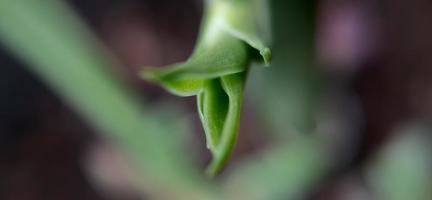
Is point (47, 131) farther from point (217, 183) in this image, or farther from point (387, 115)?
point (387, 115)

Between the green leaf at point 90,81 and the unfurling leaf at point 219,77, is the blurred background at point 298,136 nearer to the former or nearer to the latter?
the green leaf at point 90,81

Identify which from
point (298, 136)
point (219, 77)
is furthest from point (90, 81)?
point (219, 77)

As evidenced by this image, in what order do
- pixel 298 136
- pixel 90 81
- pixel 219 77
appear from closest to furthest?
pixel 219 77 < pixel 90 81 < pixel 298 136

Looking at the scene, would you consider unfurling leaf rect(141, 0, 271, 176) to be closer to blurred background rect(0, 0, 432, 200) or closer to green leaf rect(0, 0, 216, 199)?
green leaf rect(0, 0, 216, 199)

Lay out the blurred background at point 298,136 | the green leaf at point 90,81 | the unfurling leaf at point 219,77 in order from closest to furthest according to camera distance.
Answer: the unfurling leaf at point 219,77, the green leaf at point 90,81, the blurred background at point 298,136

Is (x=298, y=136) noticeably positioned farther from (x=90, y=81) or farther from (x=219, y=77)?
(x=219, y=77)

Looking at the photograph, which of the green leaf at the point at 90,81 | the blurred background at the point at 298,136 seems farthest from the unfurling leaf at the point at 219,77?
the blurred background at the point at 298,136

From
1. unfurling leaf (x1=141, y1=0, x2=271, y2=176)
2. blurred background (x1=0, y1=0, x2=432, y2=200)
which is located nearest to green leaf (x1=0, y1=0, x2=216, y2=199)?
blurred background (x1=0, y1=0, x2=432, y2=200)
